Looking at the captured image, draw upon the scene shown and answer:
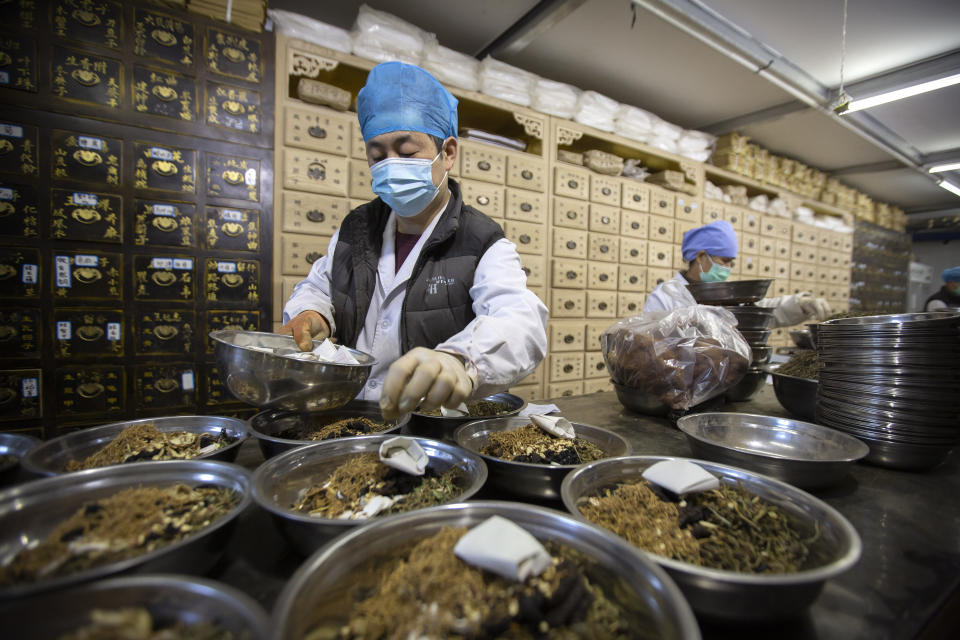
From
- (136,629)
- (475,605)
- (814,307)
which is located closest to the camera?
(136,629)

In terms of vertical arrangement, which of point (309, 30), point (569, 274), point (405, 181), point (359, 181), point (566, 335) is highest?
point (309, 30)

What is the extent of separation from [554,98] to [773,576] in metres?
3.99

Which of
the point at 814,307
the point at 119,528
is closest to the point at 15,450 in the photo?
the point at 119,528

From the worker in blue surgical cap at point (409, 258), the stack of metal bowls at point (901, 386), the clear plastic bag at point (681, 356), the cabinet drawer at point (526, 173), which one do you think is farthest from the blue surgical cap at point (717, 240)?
the worker in blue surgical cap at point (409, 258)

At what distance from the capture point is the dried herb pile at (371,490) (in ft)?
2.35

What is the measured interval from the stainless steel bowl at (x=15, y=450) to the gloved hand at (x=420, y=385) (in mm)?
705

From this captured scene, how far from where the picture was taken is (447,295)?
1576mm

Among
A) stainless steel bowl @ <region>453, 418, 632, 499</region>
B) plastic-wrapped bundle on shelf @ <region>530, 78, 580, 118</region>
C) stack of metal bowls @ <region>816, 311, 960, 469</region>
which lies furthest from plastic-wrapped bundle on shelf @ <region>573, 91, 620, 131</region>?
stainless steel bowl @ <region>453, 418, 632, 499</region>

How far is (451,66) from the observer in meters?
3.11

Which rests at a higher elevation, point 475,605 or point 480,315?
point 480,315

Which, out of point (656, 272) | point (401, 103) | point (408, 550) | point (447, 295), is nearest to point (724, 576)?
point (408, 550)

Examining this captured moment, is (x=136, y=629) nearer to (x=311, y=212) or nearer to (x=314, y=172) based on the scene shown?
(x=311, y=212)

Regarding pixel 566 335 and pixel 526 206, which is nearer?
pixel 526 206

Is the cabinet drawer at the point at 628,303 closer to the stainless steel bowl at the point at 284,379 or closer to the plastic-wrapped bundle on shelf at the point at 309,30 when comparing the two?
the plastic-wrapped bundle on shelf at the point at 309,30
